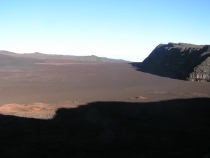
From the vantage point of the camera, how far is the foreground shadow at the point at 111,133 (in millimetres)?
11059

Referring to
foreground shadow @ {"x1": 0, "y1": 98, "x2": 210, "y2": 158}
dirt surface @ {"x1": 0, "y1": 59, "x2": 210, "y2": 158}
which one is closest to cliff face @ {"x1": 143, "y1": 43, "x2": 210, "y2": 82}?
dirt surface @ {"x1": 0, "y1": 59, "x2": 210, "y2": 158}

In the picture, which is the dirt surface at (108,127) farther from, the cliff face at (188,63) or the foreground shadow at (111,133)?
the cliff face at (188,63)

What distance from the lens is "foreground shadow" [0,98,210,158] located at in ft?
36.3

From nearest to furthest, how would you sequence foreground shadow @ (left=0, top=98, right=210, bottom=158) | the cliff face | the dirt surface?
1. foreground shadow @ (left=0, top=98, right=210, bottom=158)
2. the dirt surface
3. the cliff face

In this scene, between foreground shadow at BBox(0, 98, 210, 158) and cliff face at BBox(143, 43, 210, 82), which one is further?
cliff face at BBox(143, 43, 210, 82)

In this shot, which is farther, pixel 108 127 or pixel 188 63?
pixel 188 63

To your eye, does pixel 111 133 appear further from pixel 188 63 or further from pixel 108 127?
pixel 188 63

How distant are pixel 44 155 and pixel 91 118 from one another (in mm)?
7209

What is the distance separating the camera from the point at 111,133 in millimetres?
14109

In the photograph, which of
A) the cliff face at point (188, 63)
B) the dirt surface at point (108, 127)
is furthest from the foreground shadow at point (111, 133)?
the cliff face at point (188, 63)

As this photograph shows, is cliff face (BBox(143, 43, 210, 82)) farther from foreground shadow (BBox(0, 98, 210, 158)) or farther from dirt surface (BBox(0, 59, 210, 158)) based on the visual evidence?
foreground shadow (BBox(0, 98, 210, 158))

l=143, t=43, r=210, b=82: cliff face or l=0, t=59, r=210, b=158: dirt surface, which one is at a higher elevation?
l=143, t=43, r=210, b=82: cliff face

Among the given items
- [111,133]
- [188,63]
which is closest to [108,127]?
[111,133]

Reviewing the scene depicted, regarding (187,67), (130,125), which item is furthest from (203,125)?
(187,67)
